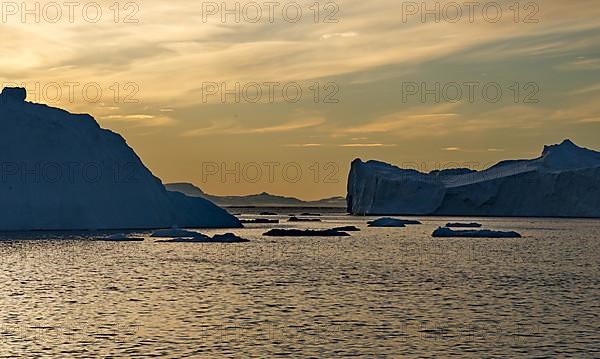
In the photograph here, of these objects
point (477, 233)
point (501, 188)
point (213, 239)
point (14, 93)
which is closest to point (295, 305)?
point (213, 239)

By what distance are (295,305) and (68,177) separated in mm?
50050

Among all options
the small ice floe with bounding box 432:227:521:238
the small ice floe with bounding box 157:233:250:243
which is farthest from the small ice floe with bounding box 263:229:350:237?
the small ice floe with bounding box 157:233:250:243

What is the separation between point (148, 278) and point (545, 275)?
19081 mm

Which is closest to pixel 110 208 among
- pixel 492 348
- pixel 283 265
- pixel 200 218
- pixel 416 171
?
pixel 200 218

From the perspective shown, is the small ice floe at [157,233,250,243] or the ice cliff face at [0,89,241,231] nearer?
the small ice floe at [157,233,250,243]

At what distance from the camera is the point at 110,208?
77250 mm

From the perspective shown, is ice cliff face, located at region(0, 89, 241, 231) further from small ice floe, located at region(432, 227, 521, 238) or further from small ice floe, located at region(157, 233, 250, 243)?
small ice floe, located at region(432, 227, 521, 238)

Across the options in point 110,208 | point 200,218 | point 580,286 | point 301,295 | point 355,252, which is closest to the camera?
point 301,295

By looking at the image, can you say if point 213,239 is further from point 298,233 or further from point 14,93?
point 14,93

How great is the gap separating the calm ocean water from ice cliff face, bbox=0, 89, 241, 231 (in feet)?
52.3

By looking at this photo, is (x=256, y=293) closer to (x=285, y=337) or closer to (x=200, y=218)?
(x=285, y=337)

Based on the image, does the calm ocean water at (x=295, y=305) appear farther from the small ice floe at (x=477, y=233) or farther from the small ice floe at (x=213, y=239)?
the small ice floe at (x=477, y=233)

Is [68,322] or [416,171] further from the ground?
[416,171]

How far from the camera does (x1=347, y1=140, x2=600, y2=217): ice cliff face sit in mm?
123438
